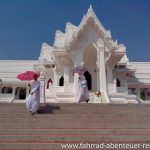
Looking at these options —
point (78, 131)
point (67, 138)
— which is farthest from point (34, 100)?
point (67, 138)

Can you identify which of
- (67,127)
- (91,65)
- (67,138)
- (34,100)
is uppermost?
(91,65)

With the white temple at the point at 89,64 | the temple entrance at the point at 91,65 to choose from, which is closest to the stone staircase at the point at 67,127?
the white temple at the point at 89,64

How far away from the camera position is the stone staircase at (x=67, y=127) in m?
6.18

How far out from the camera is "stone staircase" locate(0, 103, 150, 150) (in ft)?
20.3

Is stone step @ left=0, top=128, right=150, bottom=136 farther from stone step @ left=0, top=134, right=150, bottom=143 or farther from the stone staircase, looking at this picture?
stone step @ left=0, top=134, right=150, bottom=143

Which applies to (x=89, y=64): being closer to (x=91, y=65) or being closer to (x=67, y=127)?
(x=91, y=65)

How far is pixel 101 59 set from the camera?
18266 millimetres

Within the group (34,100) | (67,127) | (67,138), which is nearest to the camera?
(67,138)

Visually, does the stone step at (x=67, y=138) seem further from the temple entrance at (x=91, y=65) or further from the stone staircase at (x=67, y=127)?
the temple entrance at (x=91, y=65)

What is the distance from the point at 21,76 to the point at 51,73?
12.2m

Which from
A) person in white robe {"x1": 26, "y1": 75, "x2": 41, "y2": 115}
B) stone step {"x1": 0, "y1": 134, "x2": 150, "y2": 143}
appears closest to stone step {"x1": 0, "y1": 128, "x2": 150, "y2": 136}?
stone step {"x1": 0, "y1": 134, "x2": 150, "y2": 143}

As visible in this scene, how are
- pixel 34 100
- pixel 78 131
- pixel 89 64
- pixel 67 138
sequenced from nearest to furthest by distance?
pixel 67 138 → pixel 78 131 → pixel 34 100 → pixel 89 64

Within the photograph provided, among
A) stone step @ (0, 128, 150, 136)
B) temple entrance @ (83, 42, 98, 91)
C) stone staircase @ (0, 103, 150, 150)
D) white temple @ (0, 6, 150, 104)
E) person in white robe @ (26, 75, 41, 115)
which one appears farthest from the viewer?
temple entrance @ (83, 42, 98, 91)

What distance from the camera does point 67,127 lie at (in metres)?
7.51
